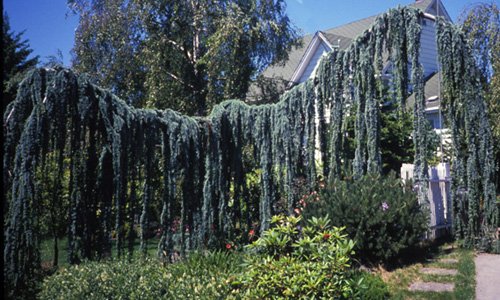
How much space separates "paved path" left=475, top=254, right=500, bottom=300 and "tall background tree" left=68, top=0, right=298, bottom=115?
28.4 feet

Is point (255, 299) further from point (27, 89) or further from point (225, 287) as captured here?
point (27, 89)

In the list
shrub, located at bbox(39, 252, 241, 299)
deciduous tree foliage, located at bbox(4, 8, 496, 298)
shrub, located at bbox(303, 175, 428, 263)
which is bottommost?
shrub, located at bbox(39, 252, 241, 299)

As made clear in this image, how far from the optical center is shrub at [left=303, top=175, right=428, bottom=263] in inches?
240

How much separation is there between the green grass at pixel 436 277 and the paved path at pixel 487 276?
76 millimetres

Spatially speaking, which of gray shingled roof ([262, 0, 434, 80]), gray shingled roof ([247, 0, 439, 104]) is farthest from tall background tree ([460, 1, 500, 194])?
gray shingled roof ([262, 0, 434, 80])

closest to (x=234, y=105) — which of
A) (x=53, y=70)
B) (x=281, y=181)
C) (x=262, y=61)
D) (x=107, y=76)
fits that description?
(x=281, y=181)

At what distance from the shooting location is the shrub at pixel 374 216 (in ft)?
20.0

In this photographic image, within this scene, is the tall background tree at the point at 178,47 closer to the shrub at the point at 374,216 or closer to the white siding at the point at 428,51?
the white siding at the point at 428,51

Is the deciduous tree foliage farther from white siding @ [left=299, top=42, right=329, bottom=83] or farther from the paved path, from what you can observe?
white siding @ [left=299, top=42, right=329, bottom=83]

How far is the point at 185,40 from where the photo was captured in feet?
47.7

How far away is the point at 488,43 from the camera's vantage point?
11.8 m

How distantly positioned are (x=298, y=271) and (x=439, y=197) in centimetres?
598

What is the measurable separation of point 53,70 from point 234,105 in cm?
305

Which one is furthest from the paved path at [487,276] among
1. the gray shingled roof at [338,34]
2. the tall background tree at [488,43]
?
the gray shingled roof at [338,34]
